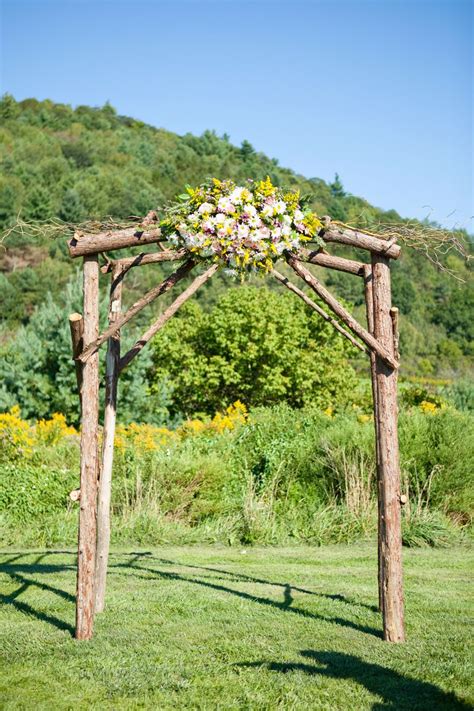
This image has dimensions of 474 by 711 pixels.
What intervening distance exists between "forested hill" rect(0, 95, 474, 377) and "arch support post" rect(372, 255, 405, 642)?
21.3 metres

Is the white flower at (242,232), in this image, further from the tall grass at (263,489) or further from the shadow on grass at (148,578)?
the tall grass at (263,489)

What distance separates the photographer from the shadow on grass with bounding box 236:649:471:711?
4195 millimetres

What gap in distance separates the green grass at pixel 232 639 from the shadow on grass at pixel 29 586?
0.01 meters

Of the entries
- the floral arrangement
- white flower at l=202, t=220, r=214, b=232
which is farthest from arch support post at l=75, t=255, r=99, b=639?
white flower at l=202, t=220, r=214, b=232

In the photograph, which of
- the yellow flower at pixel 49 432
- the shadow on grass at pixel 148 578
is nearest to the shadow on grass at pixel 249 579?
the shadow on grass at pixel 148 578

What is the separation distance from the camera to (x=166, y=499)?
9.87m

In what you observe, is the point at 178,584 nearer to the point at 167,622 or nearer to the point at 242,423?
the point at 167,622

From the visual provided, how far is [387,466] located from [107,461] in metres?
2.07

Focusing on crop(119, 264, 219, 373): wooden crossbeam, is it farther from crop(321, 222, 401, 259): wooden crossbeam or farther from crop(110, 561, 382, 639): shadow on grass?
crop(110, 561, 382, 639): shadow on grass

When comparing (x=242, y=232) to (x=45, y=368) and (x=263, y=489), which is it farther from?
(x=45, y=368)

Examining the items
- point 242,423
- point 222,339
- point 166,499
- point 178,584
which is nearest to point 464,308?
point 222,339

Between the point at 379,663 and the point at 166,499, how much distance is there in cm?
529

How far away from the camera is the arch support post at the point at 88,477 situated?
527 cm

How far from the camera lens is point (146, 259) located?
591 centimetres
